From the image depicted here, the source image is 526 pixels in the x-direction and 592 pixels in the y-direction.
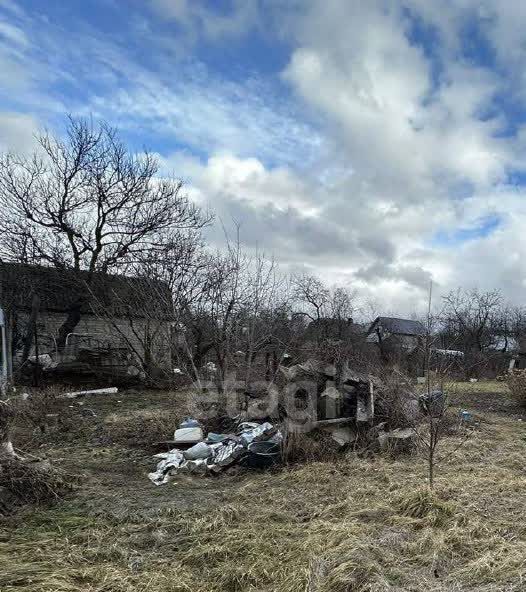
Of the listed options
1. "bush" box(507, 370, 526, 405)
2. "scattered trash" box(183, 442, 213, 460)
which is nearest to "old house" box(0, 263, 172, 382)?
"scattered trash" box(183, 442, 213, 460)

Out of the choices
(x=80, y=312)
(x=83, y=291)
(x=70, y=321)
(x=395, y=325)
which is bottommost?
(x=70, y=321)

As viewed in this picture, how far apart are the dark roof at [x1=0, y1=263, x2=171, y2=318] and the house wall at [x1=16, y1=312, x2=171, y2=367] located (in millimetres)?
393

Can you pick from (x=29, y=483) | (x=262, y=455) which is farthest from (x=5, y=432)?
(x=262, y=455)

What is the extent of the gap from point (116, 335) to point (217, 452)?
959 centimetres

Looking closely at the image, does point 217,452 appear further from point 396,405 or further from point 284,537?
point 396,405

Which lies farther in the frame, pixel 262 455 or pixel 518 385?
pixel 518 385

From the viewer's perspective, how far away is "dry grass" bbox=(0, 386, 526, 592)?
275cm

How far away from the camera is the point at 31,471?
430 cm

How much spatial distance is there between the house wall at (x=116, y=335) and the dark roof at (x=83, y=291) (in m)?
0.39

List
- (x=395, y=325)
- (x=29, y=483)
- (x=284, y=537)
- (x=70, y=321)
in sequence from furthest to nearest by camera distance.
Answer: (x=395, y=325)
(x=70, y=321)
(x=29, y=483)
(x=284, y=537)

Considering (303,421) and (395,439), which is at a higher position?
(303,421)

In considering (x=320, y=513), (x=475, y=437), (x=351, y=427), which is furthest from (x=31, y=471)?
(x=475, y=437)

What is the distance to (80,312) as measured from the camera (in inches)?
655

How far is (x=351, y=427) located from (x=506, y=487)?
2248 millimetres
